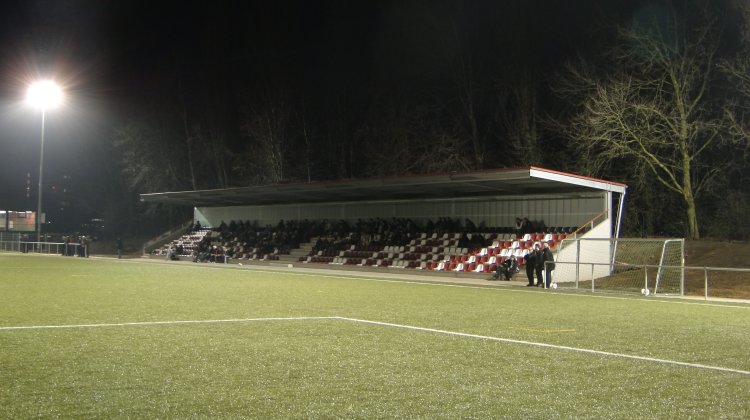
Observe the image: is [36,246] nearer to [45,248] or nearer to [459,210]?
[45,248]

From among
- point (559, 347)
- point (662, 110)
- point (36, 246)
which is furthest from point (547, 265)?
point (36, 246)

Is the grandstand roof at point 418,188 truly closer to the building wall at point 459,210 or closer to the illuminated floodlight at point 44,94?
the building wall at point 459,210

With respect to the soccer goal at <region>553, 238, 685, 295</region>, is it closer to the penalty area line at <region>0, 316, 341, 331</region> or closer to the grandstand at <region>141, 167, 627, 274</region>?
the grandstand at <region>141, 167, 627, 274</region>

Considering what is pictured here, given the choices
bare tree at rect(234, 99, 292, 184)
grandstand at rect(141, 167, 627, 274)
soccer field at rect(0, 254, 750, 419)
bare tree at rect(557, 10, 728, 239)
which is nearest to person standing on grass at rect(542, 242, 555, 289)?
grandstand at rect(141, 167, 627, 274)

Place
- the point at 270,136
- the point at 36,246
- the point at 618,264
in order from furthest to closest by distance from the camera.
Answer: the point at 36,246 < the point at 270,136 < the point at 618,264

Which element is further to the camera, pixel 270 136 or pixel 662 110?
pixel 270 136

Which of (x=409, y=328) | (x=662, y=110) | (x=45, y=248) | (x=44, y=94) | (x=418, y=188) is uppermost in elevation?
(x=44, y=94)

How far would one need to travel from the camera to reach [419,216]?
36781mm

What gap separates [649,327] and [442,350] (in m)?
4.93

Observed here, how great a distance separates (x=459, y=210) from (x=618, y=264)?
12.4 meters

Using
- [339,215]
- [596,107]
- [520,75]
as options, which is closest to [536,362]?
[596,107]

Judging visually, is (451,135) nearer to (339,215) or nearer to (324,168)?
(339,215)

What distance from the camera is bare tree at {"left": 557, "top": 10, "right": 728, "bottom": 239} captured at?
94.7 ft

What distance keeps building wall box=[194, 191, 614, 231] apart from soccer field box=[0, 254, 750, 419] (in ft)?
45.9
